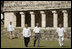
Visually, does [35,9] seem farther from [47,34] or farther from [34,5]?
[47,34]

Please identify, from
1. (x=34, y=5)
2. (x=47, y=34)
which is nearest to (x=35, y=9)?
(x=34, y=5)

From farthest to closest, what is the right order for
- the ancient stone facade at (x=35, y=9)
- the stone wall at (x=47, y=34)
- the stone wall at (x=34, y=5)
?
1. the ancient stone facade at (x=35, y=9)
2. the stone wall at (x=34, y=5)
3. the stone wall at (x=47, y=34)

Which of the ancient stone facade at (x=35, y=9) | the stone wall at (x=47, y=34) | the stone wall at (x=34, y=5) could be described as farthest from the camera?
the ancient stone facade at (x=35, y=9)

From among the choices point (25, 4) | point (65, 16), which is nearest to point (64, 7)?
point (65, 16)

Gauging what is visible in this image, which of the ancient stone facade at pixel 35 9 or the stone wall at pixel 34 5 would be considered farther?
the ancient stone facade at pixel 35 9

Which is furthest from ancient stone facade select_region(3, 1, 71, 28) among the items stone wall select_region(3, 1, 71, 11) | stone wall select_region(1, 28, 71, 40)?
stone wall select_region(1, 28, 71, 40)

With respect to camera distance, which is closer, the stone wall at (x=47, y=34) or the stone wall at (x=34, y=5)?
the stone wall at (x=47, y=34)

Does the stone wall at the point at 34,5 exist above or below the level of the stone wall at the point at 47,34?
above

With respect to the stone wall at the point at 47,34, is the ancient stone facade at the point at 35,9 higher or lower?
higher

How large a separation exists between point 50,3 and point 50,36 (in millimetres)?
9605

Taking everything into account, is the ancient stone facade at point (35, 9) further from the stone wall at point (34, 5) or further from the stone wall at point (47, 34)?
the stone wall at point (47, 34)

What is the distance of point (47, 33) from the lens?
32156 millimetres

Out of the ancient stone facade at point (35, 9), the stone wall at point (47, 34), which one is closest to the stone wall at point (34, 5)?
the ancient stone facade at point (35, 9)

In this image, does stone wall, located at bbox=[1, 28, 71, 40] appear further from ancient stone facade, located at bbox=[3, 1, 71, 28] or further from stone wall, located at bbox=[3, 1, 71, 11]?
stone wall, located at bbox=[3, 1, 71, 11]
